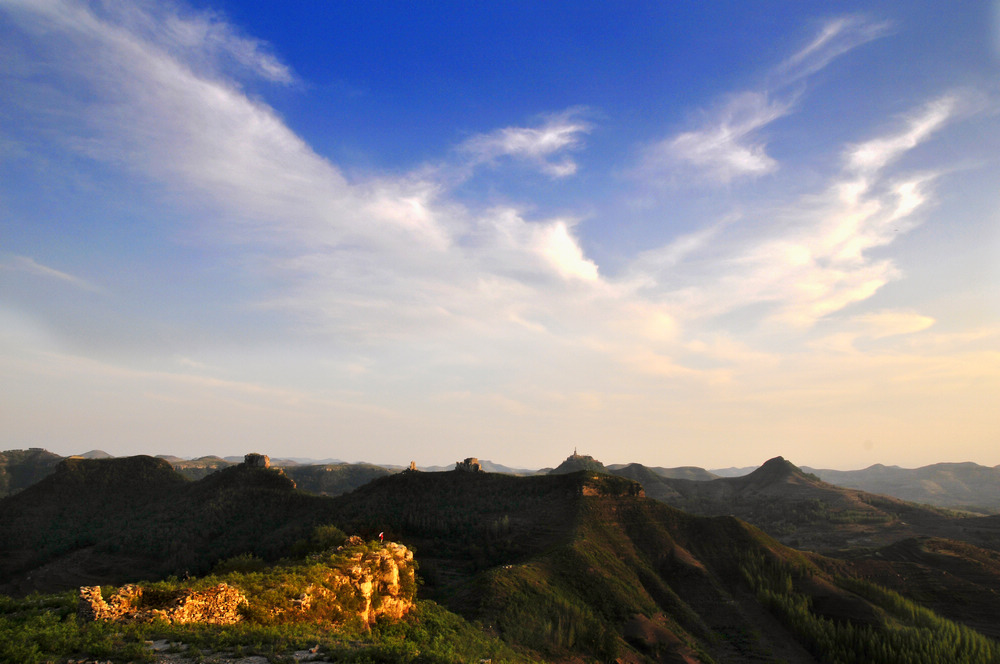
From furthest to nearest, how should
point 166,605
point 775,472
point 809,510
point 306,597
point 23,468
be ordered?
point 775,472 < point 23,468 < point 809,510 < point 306,597 < point 166,605

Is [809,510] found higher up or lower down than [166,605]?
lower down

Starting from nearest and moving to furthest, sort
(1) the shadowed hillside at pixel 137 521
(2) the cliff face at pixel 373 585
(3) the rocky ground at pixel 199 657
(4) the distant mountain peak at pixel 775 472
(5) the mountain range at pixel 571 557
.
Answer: (3) the rocky ground at pixel 199 657 → (2) the cliff face at pixel 373 585 → (5) the mountain range at pixel 571 557 → (1) the shadowed hillside at pixel 137 521 → (4) the distant mountain peak at pixel 775 472

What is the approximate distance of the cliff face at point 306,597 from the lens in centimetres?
1566

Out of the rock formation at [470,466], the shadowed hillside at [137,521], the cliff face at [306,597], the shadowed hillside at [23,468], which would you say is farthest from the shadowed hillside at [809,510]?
the shadowed hillside at [23,468]

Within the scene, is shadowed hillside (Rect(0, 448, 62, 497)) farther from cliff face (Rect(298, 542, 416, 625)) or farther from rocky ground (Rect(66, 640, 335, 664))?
rocky ground (Rect(66, 640, 335, 664))

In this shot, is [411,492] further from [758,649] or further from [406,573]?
[758,649]

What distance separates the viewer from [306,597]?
A: 20312mm

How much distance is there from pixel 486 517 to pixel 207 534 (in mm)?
32462

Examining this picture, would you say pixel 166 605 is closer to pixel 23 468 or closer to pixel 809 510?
pixel 809 510

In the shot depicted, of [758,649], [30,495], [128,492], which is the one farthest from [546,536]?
[30,495]

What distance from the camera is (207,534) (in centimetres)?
5503

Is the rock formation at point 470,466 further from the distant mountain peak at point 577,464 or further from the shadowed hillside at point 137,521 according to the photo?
the distant mountain peak at point 577,464

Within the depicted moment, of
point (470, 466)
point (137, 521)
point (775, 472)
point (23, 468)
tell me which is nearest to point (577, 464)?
point (775, 472)

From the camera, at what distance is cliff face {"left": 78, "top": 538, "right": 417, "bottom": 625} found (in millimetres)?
15656
